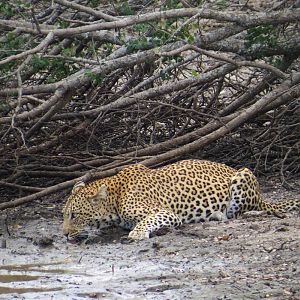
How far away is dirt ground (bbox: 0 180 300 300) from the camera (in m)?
6.27

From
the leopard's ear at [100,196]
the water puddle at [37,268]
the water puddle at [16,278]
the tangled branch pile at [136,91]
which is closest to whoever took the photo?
the water puddle at [16,278]

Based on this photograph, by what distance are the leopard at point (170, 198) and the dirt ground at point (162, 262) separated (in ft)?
0.65

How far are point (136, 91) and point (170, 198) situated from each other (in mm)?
1510

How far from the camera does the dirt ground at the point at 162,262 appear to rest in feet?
A: 20.6

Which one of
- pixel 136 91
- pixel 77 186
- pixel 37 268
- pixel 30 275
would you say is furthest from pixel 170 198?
pixel 30 275

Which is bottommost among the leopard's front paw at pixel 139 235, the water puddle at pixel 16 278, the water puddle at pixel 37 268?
the water puddle at pixel 16 278

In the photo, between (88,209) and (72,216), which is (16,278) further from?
(88,209)

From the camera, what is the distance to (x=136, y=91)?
9.83 m

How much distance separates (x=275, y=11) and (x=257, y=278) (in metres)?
3.47

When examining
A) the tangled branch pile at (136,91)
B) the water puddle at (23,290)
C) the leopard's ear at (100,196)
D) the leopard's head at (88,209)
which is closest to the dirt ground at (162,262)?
the water puddle at (23,290)

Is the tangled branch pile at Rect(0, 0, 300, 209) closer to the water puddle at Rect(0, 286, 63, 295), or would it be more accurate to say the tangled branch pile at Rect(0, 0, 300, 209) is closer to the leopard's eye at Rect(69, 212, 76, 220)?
the leopard's eye at Rect(69, 212, 76, 220)

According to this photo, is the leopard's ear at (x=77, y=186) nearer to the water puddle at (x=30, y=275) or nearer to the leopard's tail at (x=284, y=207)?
the water puddle at (x=30, y=275)

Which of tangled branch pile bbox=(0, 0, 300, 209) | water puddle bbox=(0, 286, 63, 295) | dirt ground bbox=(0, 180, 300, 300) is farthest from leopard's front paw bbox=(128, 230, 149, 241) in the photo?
water puddle bbox=(0, 286, 63, 295)

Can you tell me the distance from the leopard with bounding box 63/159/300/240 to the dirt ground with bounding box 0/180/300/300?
20 centimetres
